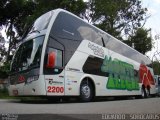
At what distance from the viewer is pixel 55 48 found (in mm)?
13273

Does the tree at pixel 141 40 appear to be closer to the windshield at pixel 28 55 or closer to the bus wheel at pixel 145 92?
the bus wheel at pixel 145 92

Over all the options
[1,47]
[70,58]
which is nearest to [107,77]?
[70,58]

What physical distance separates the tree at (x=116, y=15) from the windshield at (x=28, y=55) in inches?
697

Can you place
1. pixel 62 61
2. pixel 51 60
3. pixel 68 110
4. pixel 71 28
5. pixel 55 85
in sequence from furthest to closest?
pixel 71 28 → pixel 62 61 → pixel 55 85 → pixel 51 60 → pixel 68 110

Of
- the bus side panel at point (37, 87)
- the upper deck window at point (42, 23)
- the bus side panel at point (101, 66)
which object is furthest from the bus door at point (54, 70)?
the bus side panel at point (101, 66)

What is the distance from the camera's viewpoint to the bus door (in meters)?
12.8

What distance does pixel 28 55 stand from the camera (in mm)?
13656

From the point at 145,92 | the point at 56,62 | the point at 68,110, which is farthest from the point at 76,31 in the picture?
the point at 145,92

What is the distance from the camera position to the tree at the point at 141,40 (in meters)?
38.1

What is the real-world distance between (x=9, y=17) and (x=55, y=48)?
18932mm

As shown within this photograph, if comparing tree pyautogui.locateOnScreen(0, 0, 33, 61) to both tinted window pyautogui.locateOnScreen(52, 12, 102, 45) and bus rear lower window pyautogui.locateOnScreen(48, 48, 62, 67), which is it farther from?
bus rear lower window pyautogui.locateOnScreen(48, 48, 62, 67)

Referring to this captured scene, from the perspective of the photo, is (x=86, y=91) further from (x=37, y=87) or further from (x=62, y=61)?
(x=37, y=87)

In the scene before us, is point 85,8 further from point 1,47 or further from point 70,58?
point 70,58

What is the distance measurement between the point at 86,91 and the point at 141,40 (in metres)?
24.4
